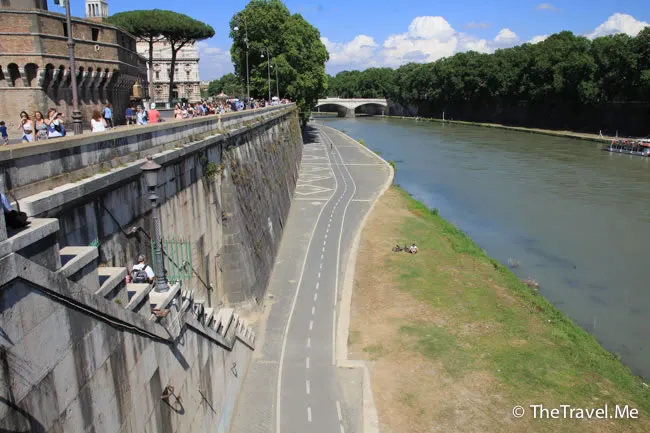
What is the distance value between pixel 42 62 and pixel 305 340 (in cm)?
1201

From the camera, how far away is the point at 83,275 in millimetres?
6344

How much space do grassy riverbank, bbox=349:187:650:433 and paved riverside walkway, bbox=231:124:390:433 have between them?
102 cm

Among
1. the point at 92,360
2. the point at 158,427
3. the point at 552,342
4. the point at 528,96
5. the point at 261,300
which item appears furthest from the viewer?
the point at 528,96

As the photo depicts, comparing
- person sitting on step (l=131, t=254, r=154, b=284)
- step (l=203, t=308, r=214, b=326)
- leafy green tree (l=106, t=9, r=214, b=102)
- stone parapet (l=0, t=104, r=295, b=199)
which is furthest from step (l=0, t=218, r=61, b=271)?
leafy green tree (l=106, t=9, r=214, b=102)

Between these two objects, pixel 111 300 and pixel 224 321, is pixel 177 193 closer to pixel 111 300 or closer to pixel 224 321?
pixel 224 321

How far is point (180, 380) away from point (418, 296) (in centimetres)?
1298

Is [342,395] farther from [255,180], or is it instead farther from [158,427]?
[255,180]

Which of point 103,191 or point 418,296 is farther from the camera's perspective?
point 418,296

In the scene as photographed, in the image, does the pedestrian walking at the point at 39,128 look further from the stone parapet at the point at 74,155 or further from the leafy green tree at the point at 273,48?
the leafy green tree at the point at 273,48

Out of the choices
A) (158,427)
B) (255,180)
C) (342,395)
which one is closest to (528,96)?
(255,180)

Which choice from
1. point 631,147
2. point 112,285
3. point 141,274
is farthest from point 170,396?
point 631,147

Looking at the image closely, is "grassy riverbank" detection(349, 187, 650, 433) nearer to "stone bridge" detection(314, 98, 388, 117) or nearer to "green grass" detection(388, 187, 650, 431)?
"green grass" detection(388, 187, 650, 431)

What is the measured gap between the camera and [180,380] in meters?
9.59

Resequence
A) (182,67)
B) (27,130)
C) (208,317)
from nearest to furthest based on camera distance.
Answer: (27,130)
(208,317)
(182,67)
